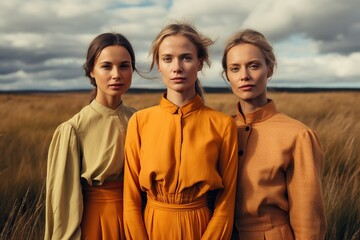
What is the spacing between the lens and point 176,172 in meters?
2.08

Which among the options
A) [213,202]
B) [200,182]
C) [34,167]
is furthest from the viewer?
[34,167]

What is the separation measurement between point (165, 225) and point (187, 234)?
0.11 metres

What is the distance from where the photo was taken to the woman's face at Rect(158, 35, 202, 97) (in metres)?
2.08

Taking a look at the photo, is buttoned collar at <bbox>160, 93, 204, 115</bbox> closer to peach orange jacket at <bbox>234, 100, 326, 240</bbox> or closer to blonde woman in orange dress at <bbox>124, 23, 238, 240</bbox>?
blonde woman in orange dress at <bbox>124, 23, 238, 240</bbox>

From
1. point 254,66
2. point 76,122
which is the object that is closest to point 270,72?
point 254,66

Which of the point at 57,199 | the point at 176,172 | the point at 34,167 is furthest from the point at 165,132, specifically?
the point at 34,167

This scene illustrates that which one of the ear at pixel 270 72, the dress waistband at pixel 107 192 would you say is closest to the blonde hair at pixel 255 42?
the ear at pixel 270 72

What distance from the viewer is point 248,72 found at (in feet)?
7.09

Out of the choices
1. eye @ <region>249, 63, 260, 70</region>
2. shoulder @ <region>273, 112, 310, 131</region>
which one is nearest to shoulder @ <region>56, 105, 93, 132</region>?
eye @ <region>249, 63, 260, 70</region>

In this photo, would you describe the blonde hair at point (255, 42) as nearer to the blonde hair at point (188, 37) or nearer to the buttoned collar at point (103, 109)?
the blonde hair at point (188, 37)

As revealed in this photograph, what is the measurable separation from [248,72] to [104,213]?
1.02m

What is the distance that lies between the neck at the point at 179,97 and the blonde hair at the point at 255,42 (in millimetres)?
305

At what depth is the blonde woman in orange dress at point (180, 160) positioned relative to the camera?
2.07m

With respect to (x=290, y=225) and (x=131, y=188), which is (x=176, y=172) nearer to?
(x=131, y=188)
